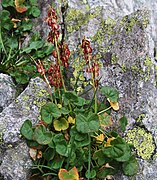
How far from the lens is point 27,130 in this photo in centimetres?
284

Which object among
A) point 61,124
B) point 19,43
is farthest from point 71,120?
point 19,43

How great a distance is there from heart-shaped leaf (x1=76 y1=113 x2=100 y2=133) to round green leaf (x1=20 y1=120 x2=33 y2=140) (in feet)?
1.04

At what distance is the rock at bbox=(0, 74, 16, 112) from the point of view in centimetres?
324

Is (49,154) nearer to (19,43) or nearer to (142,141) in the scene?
(142,141)

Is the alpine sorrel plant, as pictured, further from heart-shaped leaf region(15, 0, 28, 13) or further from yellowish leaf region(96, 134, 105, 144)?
heart-shaped leaf region(15, 0, 28, 13)

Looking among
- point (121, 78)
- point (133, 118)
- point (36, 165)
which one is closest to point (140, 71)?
point (121, 78)

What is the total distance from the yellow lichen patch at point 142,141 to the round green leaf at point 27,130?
669 millimetres

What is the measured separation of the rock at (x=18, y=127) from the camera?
2.79 m

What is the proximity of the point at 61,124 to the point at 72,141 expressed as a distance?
17cm

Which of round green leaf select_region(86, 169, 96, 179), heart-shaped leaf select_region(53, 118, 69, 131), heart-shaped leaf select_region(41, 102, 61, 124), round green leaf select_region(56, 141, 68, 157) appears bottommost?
round green leaf select_region(86, 169, 96, 179)

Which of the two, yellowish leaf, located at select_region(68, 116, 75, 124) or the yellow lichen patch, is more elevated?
yellowish leaf, located at select_region(68, 116, 75, 124)

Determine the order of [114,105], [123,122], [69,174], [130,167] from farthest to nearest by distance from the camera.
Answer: [114,105] → [123,122] → [130,167] → [69,174]

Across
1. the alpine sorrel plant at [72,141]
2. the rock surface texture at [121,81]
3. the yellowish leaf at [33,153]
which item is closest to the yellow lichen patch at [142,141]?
the rock surface texture at [121,81]

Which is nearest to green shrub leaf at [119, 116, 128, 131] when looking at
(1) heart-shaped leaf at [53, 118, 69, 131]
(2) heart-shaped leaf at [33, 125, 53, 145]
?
(1) heart-shaped leaf at [53, 118, 69, 131]
